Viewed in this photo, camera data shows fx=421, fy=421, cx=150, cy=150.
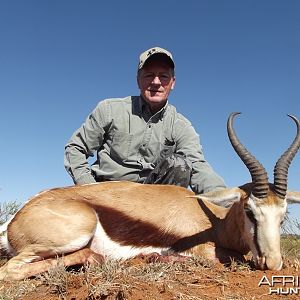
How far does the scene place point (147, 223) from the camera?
160 inches

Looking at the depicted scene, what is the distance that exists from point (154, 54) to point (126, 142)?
128 centimetres

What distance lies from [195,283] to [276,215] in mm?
1066

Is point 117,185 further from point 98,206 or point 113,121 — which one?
point 113,121

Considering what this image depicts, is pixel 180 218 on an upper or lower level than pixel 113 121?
lower

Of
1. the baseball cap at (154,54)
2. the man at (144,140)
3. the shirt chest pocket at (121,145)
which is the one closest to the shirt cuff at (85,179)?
the man at (144,140)

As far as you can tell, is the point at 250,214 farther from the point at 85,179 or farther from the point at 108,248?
the point at 85,179

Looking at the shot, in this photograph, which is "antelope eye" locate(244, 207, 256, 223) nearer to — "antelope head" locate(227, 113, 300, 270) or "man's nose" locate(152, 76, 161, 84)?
"antelope head" locate(227, 113, 300, 270)

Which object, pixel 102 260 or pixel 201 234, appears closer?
pixel 102 260

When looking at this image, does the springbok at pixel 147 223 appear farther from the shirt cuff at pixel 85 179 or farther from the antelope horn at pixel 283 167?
the shirt cuff at pixel 85 179

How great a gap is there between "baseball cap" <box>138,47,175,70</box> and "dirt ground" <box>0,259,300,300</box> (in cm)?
321

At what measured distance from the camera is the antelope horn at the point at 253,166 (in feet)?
12.5

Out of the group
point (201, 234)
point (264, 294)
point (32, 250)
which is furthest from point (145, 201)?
point (264, 294)

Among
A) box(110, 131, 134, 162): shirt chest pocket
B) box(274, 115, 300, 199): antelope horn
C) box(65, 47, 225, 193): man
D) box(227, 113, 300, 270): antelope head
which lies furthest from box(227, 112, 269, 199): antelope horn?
box(110, 131, 134, 162): shirt chest pocket

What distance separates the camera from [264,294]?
288 cm
